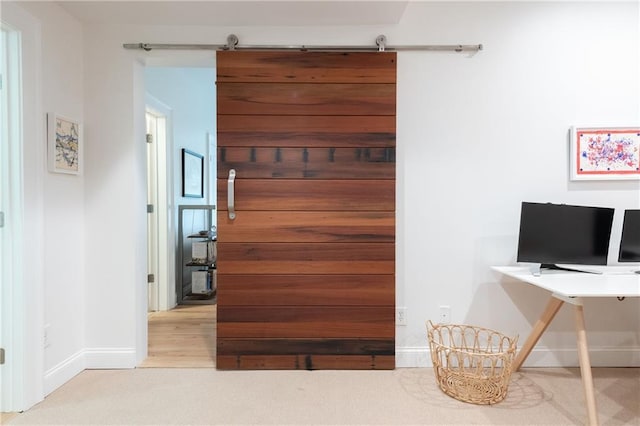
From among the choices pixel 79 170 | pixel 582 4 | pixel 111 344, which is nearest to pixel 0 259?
pixel 79 170

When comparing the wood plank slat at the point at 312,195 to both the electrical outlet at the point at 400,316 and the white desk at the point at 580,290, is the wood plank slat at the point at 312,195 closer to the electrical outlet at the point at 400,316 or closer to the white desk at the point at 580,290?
the electrical outlet at the point at 400,316

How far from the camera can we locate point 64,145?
7.07ft

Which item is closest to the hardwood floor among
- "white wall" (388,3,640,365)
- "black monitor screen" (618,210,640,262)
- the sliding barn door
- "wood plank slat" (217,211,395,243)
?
the sliding barn door

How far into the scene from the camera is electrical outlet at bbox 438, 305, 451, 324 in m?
2.41

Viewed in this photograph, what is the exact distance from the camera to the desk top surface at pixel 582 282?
5.40ft

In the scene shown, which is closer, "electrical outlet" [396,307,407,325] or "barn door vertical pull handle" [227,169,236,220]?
"barn door vertical pull handle" [227,169,236,220]

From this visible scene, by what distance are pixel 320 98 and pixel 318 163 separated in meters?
0.41

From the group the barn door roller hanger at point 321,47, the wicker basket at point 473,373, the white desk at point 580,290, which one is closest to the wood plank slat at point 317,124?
the barn door roller hanger at point 321,47

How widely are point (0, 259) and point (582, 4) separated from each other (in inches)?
147

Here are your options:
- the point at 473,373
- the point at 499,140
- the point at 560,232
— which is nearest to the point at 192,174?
the point at 499,140

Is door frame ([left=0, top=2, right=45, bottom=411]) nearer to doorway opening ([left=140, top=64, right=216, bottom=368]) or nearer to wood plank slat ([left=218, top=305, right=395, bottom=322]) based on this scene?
doorway opening ([left=140, top=64, right=216, bottom=368])

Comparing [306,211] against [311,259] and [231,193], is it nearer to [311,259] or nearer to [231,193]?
[311,259]

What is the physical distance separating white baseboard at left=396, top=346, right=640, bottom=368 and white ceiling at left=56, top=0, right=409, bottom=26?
6.96 ft

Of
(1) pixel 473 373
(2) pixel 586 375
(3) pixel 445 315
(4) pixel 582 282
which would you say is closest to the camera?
(2) pixel 586 375
